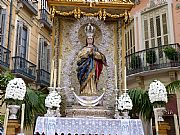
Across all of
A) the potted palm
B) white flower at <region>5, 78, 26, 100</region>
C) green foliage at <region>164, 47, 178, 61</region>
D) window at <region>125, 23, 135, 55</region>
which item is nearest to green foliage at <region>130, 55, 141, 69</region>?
the potted palm

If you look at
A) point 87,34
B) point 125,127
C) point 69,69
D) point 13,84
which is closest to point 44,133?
point 13,84

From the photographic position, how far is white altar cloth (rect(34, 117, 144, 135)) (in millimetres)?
6586

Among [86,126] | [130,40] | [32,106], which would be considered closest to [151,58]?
[130,40]

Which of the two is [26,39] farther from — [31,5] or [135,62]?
[135,62]

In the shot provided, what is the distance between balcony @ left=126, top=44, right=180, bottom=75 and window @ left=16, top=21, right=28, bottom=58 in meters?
5.52

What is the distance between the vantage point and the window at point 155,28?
14.9m

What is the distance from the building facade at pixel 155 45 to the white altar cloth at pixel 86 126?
7.23 metres

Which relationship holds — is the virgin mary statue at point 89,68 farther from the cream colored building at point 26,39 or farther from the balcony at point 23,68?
the balcony at point 23,68

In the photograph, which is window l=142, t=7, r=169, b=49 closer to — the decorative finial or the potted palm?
the potted palm

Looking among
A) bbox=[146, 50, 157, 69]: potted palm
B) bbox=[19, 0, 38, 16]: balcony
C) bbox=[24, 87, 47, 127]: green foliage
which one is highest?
bbox=[19, 0, 38, 16]: balcony

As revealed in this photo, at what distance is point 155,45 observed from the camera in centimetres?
1509

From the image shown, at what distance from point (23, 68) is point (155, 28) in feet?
21.8

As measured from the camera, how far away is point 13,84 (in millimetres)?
6387

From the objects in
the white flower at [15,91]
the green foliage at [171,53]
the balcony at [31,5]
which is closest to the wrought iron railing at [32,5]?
the balcony at [31,5]
